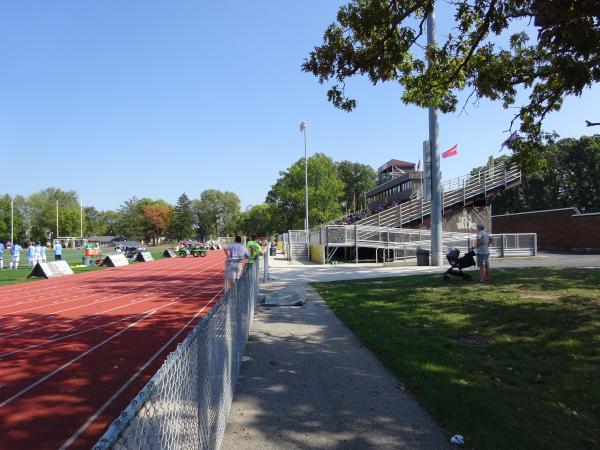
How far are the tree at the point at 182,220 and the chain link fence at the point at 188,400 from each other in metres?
124

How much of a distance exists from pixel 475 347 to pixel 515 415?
249 centimetres

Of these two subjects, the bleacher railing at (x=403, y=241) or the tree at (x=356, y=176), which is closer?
the bleacher railing at (x=403, y=241)

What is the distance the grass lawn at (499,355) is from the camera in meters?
4.16

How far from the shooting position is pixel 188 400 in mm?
2908

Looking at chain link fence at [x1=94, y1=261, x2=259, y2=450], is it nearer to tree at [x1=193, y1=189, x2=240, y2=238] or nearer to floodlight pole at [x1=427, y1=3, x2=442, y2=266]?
floodlight pole at [x1=427, y1=3, x2=442, y2=266]

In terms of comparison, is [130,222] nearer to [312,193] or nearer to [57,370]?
[312,193]

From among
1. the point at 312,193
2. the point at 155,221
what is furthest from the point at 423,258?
the point at 155,221

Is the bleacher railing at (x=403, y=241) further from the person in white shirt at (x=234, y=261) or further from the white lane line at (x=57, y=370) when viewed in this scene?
the white lane line at (x=57, y=370)

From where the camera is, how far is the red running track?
4.66 metres

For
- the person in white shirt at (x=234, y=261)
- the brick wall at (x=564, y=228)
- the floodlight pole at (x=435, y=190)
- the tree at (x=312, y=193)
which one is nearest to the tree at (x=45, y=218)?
the tree at (x=312, y=193)

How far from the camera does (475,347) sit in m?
6.78

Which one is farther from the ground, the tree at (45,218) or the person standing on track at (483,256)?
the tree at (45,218)

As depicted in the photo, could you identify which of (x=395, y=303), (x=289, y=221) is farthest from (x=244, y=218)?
(x=395, y=303)

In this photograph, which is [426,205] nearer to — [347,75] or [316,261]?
[316,261]
